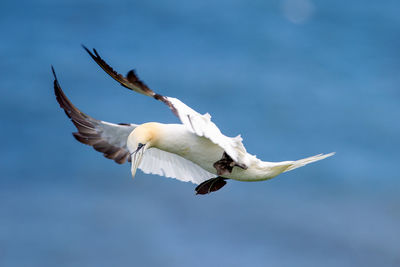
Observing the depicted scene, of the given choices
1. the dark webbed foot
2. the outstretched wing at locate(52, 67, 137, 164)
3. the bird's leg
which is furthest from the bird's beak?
the dark webbed foot

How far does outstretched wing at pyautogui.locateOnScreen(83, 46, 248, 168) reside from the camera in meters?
8.34

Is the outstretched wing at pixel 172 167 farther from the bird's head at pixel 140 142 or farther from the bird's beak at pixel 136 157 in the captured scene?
the bird's beak at pixel 136 157

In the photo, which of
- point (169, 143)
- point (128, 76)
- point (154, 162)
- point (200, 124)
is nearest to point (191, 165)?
point (154, 162)

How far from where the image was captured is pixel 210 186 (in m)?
10.2

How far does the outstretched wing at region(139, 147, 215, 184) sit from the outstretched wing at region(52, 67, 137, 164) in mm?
809

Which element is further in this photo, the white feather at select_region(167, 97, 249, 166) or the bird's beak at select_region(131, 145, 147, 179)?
the bird's beak at select_region(131, 145, 147, 179)

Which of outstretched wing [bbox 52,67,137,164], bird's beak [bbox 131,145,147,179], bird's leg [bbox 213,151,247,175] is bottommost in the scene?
bird's beak [bbox 131,145,147,179]

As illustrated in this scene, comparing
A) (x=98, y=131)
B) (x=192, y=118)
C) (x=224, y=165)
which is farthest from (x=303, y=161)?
(x=98, y=131)

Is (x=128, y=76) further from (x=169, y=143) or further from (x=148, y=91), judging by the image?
(x=169, y=143)

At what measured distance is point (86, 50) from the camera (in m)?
8.93

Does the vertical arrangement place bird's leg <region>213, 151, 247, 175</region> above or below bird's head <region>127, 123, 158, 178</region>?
above

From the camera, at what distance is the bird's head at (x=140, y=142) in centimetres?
898

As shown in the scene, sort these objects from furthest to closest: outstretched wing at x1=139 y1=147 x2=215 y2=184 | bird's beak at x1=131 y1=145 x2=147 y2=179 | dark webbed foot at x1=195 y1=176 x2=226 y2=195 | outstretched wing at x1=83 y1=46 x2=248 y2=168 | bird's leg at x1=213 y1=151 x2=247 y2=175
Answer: outstretched wing at x1=139 y1=147 x2=215 y2=184, dark webbed foot at x1=195 y1=176 x2=226 y2=195, bird's leg at x1=213 y1=151 x2=247 y2=175, bird's beak at x1=131 y1=145 x2=147 y2=179, outstretched wing at x1=83 y1=46 x2=248 y2=168

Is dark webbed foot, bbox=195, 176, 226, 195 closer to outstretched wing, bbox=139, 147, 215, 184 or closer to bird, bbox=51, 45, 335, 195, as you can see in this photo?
bird, bbox=51, 45, 335, 195
